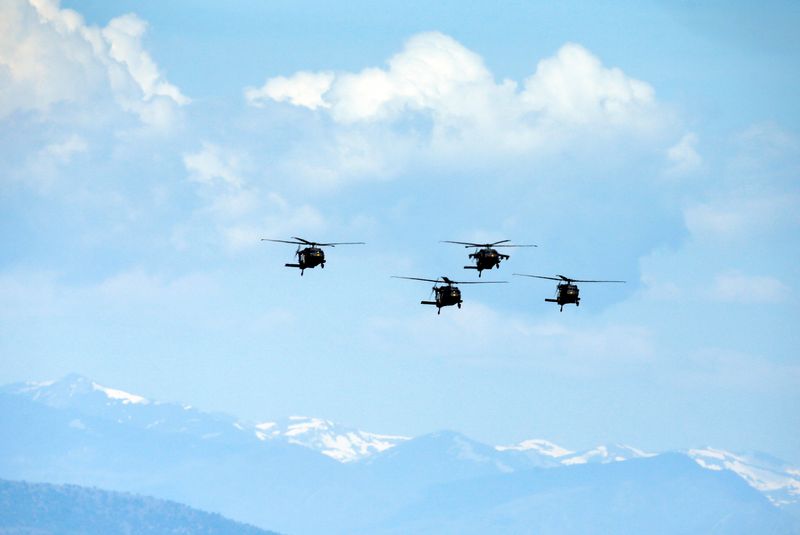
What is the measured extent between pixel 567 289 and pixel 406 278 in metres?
28.7

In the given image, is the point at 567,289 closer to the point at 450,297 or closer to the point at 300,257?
the point at 450,297

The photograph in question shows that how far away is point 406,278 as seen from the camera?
159625 millimetres

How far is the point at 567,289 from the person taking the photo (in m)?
182

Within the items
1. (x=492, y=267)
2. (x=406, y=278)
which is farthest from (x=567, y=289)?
(x=406, y=278)

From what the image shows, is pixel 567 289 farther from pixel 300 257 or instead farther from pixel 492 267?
pixel 300 257

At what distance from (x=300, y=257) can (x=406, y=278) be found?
25.9 metres

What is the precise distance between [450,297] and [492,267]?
8399mm

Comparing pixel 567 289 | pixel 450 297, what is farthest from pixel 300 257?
pixel 567 289

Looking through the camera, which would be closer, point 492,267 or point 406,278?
point 406,278

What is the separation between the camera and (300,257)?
18250 cm

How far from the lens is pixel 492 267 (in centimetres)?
18475

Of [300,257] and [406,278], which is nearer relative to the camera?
[406,278]

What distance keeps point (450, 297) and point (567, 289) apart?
13.6 m

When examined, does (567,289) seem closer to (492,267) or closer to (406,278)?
(492,267)
